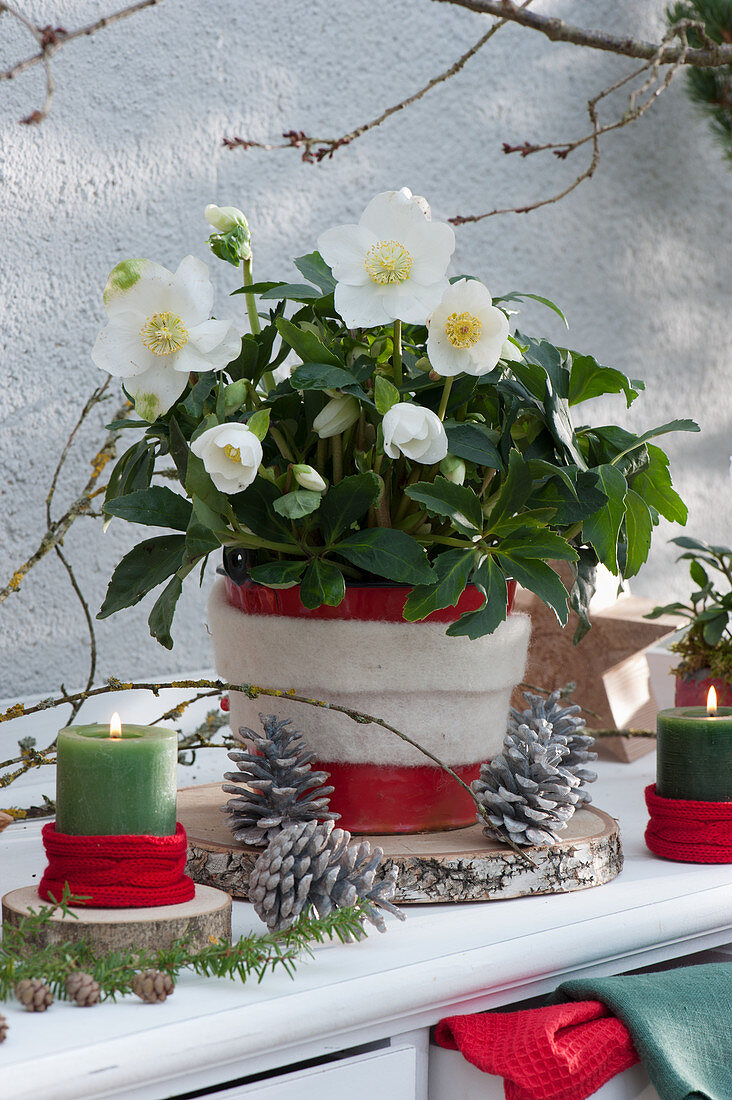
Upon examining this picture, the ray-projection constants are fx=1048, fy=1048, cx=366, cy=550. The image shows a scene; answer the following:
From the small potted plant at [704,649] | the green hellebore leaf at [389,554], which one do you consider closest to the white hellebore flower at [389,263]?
the green hellebore leaf at [389,554]

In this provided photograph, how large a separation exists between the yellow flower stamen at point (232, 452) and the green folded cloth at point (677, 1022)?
11.3 inches

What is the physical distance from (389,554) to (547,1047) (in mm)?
228

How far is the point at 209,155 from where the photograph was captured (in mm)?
941

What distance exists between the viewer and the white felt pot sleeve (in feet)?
1.80

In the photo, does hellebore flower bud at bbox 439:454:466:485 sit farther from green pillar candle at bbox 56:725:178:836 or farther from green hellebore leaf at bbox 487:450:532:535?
green pillar candle at bbox 56:725:178:836

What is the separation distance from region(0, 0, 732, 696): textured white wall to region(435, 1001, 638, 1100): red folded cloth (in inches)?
19.9

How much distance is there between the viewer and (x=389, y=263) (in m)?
0.50

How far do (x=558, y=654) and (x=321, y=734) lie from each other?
0.43 meters

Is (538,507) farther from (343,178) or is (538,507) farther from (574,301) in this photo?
(574,301)

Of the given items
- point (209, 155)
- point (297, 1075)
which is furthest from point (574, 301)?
point (297, 1075)

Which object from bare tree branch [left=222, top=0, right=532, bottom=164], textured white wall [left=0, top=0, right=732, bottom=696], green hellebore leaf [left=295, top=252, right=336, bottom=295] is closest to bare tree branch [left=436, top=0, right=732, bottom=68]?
bare tree branch [left=222, top=0, right=532, bottom=164]

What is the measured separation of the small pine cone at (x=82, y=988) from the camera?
409mm

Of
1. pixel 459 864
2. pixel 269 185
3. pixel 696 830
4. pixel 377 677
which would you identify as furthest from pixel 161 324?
pixel 269 185

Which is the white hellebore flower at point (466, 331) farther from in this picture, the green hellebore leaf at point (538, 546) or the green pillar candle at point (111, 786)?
the green pillar candle at point (111, 786)
